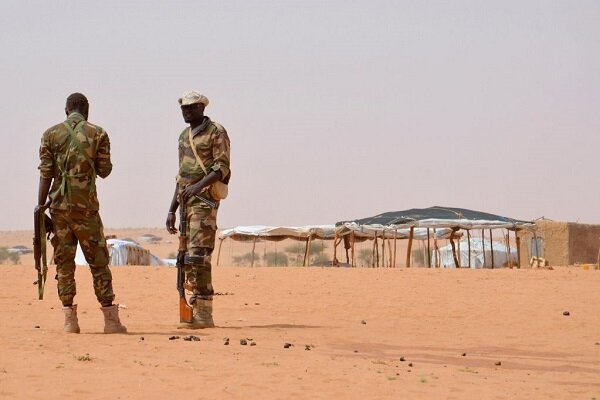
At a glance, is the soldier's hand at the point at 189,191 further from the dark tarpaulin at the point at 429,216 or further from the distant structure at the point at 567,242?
the distant structure at the point at 567,242

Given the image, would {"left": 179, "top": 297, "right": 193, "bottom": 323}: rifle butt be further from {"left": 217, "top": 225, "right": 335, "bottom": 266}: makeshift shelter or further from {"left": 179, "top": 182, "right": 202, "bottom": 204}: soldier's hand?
{"left": 217, "top": 225, "right": 335, "bottom": 266}: makeshift shelter

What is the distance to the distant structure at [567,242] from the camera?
38.2 meters

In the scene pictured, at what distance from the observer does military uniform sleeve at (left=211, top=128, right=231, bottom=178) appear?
9.76 m

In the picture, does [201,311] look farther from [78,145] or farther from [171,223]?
[78,145]

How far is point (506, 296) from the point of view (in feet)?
52.4

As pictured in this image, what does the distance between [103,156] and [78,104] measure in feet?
1.74

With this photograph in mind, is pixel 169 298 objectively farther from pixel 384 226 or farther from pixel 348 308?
pixel 384 226

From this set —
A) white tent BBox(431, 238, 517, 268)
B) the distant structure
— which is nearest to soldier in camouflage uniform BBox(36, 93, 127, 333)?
the distant structure

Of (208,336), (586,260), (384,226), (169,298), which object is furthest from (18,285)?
(586,260)

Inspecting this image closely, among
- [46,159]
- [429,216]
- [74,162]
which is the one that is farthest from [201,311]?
[429,216]

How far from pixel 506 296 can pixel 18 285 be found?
25.7 feet

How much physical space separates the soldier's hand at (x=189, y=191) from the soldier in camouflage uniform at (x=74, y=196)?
3.09 feet

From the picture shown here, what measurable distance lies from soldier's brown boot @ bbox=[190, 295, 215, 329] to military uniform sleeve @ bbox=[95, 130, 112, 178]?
1602 millimetres

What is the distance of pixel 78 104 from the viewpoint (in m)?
9.16
